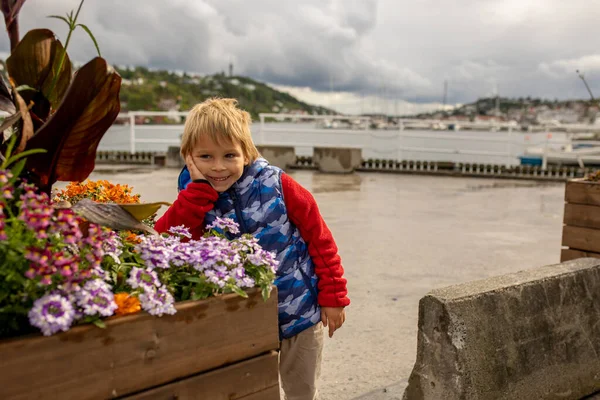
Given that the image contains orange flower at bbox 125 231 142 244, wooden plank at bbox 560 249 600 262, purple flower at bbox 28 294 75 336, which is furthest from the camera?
wooden plank at bbox 560 249 600 262

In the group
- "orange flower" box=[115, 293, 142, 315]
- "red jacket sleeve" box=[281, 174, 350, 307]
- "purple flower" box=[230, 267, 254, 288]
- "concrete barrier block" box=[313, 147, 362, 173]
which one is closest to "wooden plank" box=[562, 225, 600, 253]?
"red jacket sleeve" box=[281, 174, 350, 307]

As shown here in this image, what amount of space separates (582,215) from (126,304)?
3.69m

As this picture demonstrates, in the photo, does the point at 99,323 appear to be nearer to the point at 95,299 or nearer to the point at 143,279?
the point at 95,299

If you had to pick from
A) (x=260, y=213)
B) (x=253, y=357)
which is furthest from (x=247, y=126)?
(x=253, y=357)

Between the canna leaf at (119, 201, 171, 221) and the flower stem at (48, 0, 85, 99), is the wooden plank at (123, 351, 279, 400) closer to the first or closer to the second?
the canna leaf at (119, 201, 171, 221)

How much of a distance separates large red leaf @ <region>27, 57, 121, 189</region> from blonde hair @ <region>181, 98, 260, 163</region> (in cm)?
42

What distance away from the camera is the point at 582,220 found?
412 centimetres

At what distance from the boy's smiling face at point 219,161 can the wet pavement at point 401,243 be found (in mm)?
1477

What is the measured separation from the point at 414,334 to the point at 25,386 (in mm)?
2997

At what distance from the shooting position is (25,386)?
47.6 inches

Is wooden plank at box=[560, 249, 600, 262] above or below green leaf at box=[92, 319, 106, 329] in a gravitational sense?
below

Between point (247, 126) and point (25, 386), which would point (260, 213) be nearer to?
point (247, 126)

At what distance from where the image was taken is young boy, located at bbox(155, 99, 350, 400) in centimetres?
205

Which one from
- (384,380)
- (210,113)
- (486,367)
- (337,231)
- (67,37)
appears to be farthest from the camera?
(337,231)
